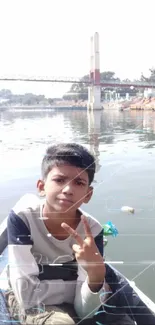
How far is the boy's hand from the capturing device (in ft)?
3.34

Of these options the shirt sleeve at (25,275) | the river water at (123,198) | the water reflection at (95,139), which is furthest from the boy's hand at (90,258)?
the river water at (123,198)

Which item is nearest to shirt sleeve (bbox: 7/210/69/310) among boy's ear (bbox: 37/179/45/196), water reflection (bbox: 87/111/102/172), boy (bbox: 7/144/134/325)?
boy (bbox: 7/144/134/325)

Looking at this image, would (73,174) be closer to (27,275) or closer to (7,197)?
(27,275)

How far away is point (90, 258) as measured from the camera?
40.3 inches

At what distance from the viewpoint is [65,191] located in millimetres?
1121

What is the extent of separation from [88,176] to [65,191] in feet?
0.36

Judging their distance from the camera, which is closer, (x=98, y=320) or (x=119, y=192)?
(x=98, y=320)

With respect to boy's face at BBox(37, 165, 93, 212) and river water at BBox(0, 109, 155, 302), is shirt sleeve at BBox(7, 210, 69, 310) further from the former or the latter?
river water at BBox(0, 109, 155, 302)

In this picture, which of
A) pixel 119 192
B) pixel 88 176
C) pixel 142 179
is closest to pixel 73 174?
pixel 88 176

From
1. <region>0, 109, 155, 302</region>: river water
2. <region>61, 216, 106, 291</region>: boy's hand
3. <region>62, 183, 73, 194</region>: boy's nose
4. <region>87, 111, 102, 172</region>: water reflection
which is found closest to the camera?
<region>61, 216, 106, 291</region>: boy's hand

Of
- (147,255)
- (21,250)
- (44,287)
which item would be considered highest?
(21,250)

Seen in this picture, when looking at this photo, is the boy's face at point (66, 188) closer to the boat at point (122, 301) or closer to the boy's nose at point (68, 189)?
the boy's nose at point (68, 189)

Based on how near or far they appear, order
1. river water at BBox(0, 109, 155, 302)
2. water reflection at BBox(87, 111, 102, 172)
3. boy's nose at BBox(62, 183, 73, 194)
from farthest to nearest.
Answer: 1. water reflection at BBox(87, 111, 102, 172)
2. river water at BBox(0, 109, 155, 302)
3. boy's nose at BBox(62, 183, 73, 194)

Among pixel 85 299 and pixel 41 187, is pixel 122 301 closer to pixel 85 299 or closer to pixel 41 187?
pixel 85 299
